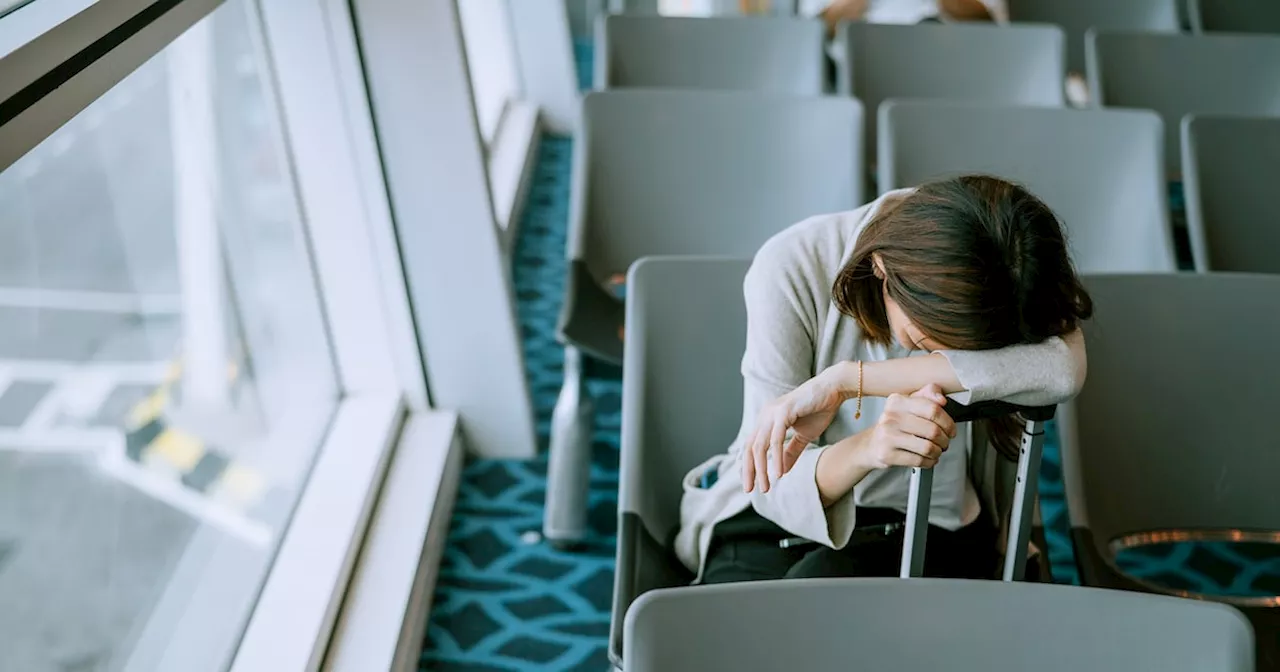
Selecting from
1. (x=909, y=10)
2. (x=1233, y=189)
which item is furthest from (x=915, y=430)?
(x=909, y=10)

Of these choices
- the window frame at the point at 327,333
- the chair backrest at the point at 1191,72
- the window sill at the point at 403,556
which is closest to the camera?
the window frame at the point at 327,333

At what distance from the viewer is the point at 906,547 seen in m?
1.18

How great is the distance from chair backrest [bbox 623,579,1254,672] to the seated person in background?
2.75m

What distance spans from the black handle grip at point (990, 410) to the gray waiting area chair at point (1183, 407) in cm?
59

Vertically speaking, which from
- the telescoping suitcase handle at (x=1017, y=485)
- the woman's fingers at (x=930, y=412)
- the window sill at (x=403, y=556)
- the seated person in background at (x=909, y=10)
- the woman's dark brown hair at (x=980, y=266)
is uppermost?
the seated person in background at (x=909, y=10)

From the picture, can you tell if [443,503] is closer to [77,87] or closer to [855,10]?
[77,87]

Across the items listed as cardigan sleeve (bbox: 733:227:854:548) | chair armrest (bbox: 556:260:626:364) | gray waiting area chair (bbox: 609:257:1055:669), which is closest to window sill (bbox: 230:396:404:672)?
chair armrest (bbox: 556:260:626:364)

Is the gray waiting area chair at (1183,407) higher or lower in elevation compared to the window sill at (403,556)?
higher

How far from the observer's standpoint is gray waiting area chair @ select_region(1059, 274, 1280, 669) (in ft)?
5.57

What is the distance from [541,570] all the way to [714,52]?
Result: 145 cm

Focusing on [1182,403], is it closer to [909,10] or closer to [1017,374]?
[1017,374]

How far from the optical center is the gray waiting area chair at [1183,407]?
170 centimetres

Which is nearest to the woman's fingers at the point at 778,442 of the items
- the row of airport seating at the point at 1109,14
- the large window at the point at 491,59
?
the row of airport seating at the point at 1109,14

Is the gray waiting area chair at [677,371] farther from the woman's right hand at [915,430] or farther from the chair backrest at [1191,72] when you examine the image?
the chair backrest at [1191,72]
